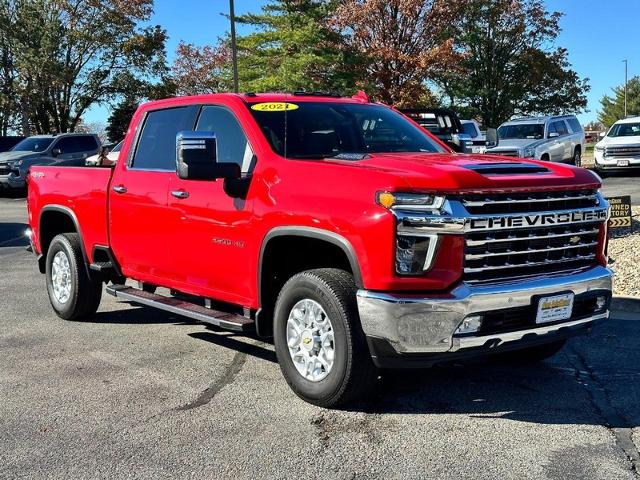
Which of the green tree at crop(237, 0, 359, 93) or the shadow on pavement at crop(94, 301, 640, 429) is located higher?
the green tree at crop(237, 0, 359, 93)

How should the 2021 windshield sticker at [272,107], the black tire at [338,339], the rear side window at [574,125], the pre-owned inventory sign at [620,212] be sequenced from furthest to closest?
the rear side window at [574,125] < the pre-owned inventory sign at [620,212] < the 2021 windshield sticker at [272,107] < the black tire at [338,339]

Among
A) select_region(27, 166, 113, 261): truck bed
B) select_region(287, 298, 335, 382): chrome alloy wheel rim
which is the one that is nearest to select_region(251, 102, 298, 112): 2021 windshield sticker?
select_region(287, 298, 335, 382): chrome alloy wheel rim

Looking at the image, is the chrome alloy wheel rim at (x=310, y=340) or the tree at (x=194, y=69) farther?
the tree at (x=194, y=69)

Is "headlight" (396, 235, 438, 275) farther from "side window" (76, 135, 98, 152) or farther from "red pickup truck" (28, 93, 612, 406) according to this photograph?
"side window" (76, 135, 98, 152)

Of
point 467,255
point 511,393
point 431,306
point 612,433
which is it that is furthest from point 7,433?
point 612,433

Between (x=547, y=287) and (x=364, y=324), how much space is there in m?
1.10

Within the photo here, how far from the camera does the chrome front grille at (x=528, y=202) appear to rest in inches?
159

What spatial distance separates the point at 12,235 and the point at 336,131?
1000 cm

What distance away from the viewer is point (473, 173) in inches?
161

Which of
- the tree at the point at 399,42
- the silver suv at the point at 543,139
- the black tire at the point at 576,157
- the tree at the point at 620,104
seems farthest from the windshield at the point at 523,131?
the tree at the point at 620,104

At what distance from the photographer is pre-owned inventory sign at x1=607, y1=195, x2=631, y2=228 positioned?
9.66 metres

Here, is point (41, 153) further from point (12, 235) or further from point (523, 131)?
point (523, 131)

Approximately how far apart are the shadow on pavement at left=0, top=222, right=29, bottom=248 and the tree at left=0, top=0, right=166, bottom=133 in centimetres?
1955

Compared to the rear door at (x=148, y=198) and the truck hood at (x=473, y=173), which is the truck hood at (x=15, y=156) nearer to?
the rear door at (x=148, y=198)
